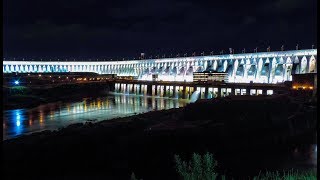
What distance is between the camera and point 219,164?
20062 mm

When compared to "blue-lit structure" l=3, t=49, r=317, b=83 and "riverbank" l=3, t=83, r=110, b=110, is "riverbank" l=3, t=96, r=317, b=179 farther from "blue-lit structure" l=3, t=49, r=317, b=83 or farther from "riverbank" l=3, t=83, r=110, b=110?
"blue-lit structure" l=3, t=49, r=317, b=83

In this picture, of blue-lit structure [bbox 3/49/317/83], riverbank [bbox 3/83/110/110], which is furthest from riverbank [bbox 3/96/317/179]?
blue-lit structure [bbox 3/49/317/83]

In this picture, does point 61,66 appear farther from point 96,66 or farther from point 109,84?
point 109,84

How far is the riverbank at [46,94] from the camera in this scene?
53812mm

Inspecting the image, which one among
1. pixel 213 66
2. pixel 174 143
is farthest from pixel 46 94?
pixel 213 66

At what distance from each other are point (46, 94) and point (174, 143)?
48339mm

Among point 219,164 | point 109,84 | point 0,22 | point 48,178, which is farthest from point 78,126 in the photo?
point 109,84

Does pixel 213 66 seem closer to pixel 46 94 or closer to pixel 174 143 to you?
pixel 46 94

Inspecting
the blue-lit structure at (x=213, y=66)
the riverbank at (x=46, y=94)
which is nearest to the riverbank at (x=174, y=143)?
the riverbank at (x=46, y=94)

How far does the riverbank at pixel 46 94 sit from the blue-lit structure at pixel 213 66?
1440 inches

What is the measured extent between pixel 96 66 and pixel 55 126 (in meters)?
142

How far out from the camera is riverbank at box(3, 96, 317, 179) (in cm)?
1898

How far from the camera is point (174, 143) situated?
79.9 ft

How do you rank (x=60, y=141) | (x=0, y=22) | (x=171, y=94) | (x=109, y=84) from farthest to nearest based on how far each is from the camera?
(x=109, y=84), (x=171, y=94), (x=60, y=141), (x=0, y=22)
